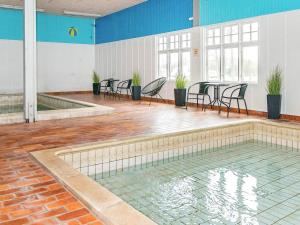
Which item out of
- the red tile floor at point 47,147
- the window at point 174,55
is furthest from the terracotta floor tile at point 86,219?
the window at point 174,55

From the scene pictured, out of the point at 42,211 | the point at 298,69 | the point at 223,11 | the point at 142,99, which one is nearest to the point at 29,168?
the point at 42,211

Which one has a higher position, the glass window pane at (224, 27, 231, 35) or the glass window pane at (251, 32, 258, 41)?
the glass window pane at (224, 27, 231, 35)

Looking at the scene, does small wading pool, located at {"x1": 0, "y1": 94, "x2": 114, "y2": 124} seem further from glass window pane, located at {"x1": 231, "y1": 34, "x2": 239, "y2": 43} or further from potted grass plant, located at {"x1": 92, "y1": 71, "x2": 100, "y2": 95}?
glass window pane, located at {"x1": 231, "y1": 34, "x2": 239, "y2": 43}

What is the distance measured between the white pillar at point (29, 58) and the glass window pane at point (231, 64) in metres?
5.01

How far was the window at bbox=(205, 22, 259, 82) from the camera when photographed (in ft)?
25.8

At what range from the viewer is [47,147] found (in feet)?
13.7

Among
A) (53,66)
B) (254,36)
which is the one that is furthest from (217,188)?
(53,66)

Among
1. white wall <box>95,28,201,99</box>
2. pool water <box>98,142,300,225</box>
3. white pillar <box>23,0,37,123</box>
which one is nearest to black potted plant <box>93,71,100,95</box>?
white wall <box>95,28,201,99</box>

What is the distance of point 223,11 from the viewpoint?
8430mm

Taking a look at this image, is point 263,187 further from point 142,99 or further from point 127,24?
point 127,24

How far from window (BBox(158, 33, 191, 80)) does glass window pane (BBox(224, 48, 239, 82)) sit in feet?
5.03

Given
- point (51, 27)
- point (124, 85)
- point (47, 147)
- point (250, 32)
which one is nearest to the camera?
point (47, 147)

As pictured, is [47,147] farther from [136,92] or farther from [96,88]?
[96,88]

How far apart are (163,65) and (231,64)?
311 centimetres
